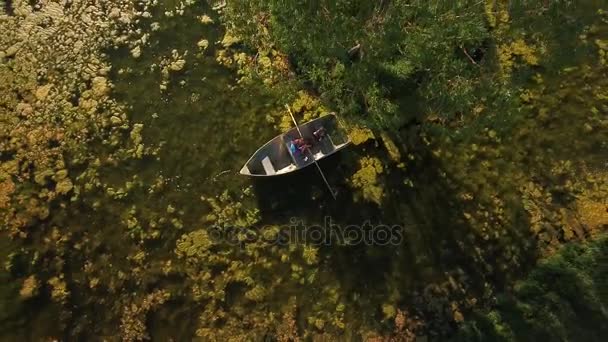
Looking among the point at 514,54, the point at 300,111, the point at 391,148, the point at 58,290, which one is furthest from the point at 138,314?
the point at 514,54

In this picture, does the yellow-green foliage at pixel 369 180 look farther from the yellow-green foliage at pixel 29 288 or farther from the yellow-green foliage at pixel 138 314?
the yellow-green foliage at pixel 29 288

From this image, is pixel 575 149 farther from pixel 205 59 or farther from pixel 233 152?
pixel 205 59

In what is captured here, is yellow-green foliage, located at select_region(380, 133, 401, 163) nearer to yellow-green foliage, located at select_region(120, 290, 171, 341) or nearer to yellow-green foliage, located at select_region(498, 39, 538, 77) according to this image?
yellow-green foliage, located at select_region(498, 39, 538, 77)

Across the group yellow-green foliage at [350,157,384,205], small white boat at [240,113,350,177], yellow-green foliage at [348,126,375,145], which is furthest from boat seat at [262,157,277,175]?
yellow-green foliage at [348,126,375,145]

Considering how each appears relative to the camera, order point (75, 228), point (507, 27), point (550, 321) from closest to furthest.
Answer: point (550, 321)
point (75, 228)
point (507, 27)

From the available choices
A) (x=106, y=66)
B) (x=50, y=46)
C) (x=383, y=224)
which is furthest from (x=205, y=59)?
(x=383, y=224)

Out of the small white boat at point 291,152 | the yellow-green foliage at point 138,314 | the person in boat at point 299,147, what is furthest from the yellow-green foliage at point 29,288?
the person in boat at point 299,147
